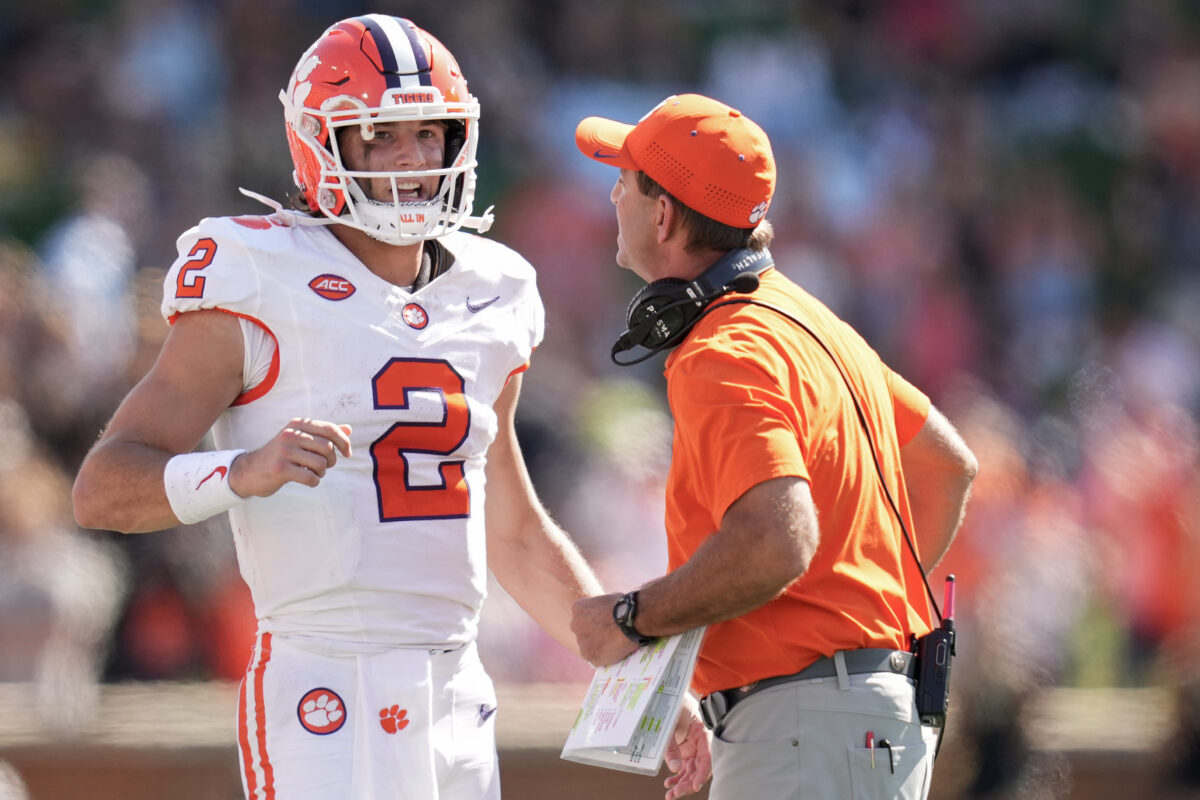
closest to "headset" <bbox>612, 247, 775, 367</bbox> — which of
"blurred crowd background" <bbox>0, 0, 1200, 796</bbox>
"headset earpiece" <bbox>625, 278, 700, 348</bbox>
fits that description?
"headset earpiece" <bbox>625, 278, 700, 348</bbox>

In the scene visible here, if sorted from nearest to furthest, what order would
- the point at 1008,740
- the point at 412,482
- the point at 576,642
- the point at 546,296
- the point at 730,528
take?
1. the point at 730,528
2. the point at 412,482
3. the point at 576,642
4. the point at 1008,740
5. the point at 546,296

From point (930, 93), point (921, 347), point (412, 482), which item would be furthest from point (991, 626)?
point (930, 93)

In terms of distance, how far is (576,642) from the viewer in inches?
120

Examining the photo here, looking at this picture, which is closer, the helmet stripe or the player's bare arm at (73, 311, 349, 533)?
the player's bare arm at (73, 311, 349, 533)

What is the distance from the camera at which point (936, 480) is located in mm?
3336

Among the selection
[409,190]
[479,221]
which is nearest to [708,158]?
[479,221]

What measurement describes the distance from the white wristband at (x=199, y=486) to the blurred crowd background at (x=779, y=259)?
2667mm

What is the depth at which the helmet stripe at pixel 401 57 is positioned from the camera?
2916 millimetres

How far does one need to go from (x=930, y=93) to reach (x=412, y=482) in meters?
6.71

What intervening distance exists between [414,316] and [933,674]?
118 centimetres

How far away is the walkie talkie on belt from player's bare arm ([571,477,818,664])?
1.32 feet

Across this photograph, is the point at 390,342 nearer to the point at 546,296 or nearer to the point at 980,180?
the point at 546,296

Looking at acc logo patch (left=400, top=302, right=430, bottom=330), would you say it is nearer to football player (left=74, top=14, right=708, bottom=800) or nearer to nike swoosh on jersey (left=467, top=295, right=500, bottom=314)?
football player (left=74, top=14, right=708, bottom=800)

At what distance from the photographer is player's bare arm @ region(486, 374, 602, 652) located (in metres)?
3.19
